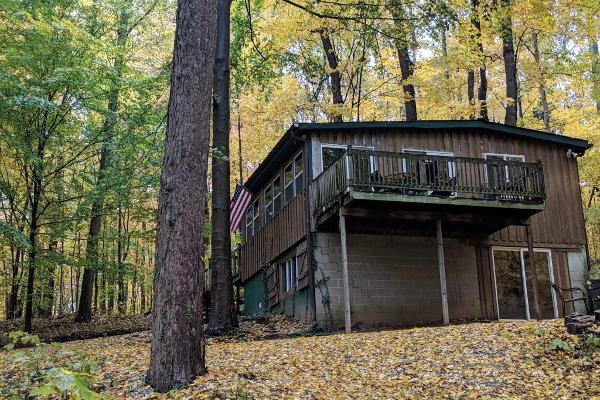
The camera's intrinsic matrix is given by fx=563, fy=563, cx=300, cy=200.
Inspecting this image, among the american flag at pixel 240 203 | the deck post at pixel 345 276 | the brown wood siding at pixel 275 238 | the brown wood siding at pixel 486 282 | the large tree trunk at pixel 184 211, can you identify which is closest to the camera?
the large tree trunk at pixel 184 211

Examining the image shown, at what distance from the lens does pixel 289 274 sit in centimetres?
1750

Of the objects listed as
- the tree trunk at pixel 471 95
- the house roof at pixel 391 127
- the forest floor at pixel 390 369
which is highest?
the tree trunk at pixel 471 95

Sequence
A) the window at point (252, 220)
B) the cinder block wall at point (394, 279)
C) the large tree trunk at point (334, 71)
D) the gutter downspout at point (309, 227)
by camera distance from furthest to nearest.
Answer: the large tree trunk at point (334, 71) < the window at point (252, 220) < the cinder block wall at point (394, 279) < the gutter downspout at point (309, 227)

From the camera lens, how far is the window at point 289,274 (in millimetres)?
16733

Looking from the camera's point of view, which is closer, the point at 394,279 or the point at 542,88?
the point at 394,279

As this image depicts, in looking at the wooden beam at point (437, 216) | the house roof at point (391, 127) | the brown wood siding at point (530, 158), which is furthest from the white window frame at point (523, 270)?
the house roof at point (391, 127)

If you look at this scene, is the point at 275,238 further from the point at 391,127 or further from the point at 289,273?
the point at 391,127

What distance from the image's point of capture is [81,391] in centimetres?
412

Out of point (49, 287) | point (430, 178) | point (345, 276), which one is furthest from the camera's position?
point (49, 287)

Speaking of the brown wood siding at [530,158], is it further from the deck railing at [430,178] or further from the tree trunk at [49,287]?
the tree trunk at [49,287]

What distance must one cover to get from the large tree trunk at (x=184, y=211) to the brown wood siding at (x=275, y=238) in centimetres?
840

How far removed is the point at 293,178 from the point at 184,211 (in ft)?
33.1

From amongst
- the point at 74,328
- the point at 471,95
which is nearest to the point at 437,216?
the point at 74,328

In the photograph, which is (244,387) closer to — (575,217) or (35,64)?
(35,64)
